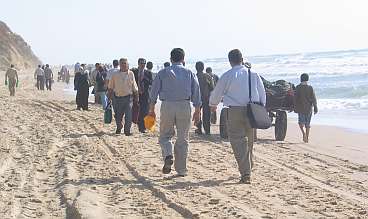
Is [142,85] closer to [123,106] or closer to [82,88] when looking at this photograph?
[123,106]

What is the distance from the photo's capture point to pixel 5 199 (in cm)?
740

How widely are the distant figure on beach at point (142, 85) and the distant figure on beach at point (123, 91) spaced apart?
61 cm

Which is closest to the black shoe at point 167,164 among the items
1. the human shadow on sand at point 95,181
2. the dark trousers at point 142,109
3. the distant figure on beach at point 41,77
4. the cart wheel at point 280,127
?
the human shadow on sand at point 95,181

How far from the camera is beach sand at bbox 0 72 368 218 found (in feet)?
22.9

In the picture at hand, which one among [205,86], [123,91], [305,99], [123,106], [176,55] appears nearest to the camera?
[176,55]

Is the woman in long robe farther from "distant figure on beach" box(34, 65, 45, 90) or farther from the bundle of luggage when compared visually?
"distant figure on beach" box(34, 65, 45, 90)

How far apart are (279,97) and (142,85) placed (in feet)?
10.0

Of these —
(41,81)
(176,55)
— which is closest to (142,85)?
(176,55)

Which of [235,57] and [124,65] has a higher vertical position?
[235,57]

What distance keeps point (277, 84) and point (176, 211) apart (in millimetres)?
8815

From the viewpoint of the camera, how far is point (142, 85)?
46.8 feet

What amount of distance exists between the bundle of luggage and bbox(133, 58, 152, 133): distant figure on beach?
2.57 metres

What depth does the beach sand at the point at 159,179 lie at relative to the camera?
698 cm

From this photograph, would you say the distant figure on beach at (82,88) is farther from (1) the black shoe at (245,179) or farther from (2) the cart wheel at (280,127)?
(1) the black shoe at (245,179)
